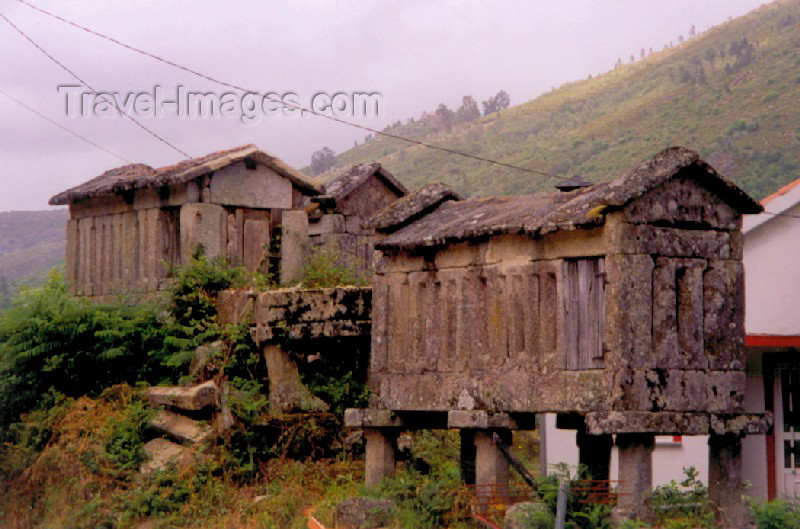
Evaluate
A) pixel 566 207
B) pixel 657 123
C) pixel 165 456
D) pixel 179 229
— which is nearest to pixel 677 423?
pixel 566 207

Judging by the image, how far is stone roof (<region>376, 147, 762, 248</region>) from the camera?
34.8 feet

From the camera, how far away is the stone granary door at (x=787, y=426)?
1549 cm

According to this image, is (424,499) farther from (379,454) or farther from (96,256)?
(96,256)

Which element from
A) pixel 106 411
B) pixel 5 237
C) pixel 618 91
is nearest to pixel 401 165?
pixel 618 91

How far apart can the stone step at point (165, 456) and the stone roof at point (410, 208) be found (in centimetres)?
337

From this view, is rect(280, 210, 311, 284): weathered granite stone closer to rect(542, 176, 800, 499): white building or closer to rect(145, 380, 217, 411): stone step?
rect(145, 380, 217, 411): stone step

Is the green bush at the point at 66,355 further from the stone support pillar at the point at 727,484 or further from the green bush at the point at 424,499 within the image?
the stone support pillar at the point at 727,484

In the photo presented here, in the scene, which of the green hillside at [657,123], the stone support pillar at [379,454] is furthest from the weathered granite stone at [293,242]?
the green hillside at [657,123]

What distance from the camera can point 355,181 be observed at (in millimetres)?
21406

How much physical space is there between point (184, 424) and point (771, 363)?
7.60m

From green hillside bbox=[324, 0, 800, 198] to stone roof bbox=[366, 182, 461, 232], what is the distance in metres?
23.1

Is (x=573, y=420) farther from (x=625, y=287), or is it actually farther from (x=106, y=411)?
(x=106, y=411)

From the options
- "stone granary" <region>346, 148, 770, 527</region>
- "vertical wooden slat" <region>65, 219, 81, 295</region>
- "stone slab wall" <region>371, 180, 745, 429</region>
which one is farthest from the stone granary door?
"vertical wooden slat" <region>65, 219, 81, 295</region>

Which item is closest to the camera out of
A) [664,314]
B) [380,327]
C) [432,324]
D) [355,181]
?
[664,314]
